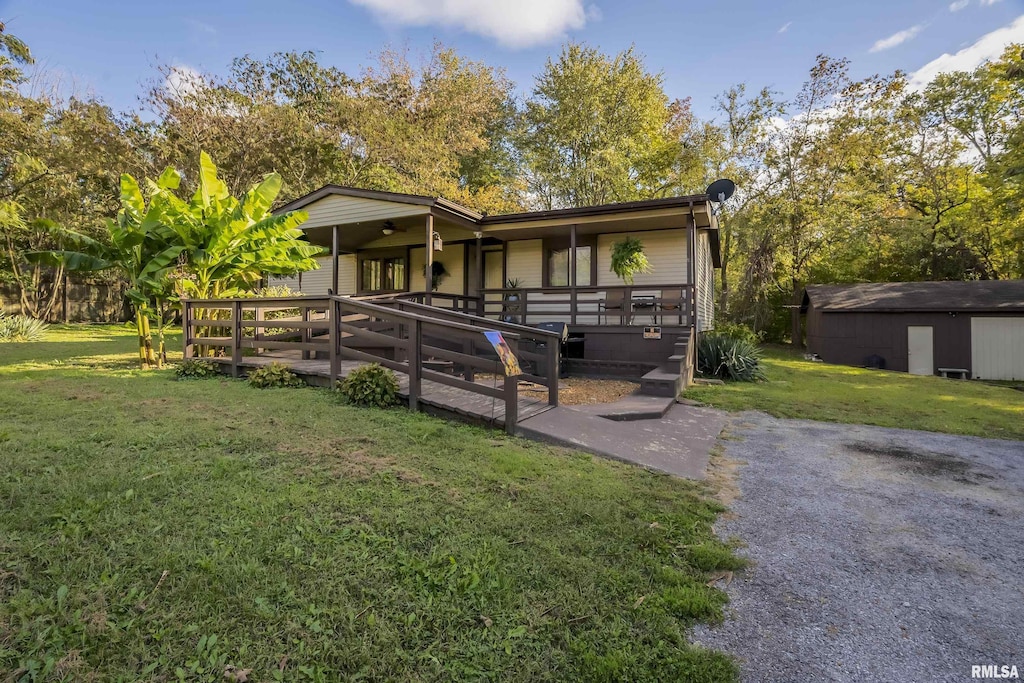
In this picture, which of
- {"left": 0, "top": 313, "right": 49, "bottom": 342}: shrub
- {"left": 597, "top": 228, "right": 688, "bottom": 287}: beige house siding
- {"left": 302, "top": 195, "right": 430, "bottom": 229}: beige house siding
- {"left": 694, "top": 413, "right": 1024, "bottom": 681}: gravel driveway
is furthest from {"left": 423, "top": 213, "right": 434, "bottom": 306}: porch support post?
{"left": 0, "top": 313, "right": 49, "bottom": 342}: shrub

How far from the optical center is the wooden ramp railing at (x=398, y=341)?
18.0 feet

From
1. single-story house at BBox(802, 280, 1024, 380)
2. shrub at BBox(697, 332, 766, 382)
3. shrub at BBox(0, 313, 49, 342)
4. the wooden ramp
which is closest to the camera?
the wooden ramp

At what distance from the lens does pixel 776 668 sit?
74.0 inches

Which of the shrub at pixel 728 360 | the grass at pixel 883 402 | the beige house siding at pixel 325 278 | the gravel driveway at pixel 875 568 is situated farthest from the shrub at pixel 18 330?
the shrub at pixel 728 360

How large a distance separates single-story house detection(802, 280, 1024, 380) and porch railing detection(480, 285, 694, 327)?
382 inches

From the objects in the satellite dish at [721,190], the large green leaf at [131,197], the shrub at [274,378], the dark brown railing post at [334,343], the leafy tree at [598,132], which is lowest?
the shrub at [274,378]

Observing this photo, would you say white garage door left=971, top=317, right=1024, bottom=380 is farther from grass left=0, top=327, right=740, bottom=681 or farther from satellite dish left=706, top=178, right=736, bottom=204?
grass left=0, top=327, right=740, bottom=681

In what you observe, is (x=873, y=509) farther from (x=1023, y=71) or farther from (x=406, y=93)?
(x=406, y=93)

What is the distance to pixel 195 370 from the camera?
7.70m

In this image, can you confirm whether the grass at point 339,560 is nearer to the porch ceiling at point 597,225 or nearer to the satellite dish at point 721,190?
the porch ceiling at point 597,225

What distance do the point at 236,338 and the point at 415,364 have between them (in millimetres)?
4022

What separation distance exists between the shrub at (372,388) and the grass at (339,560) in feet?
4.58

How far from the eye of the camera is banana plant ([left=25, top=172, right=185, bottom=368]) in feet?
26.6

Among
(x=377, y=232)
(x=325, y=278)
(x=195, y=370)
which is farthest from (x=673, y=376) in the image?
(x=325, y=278)
